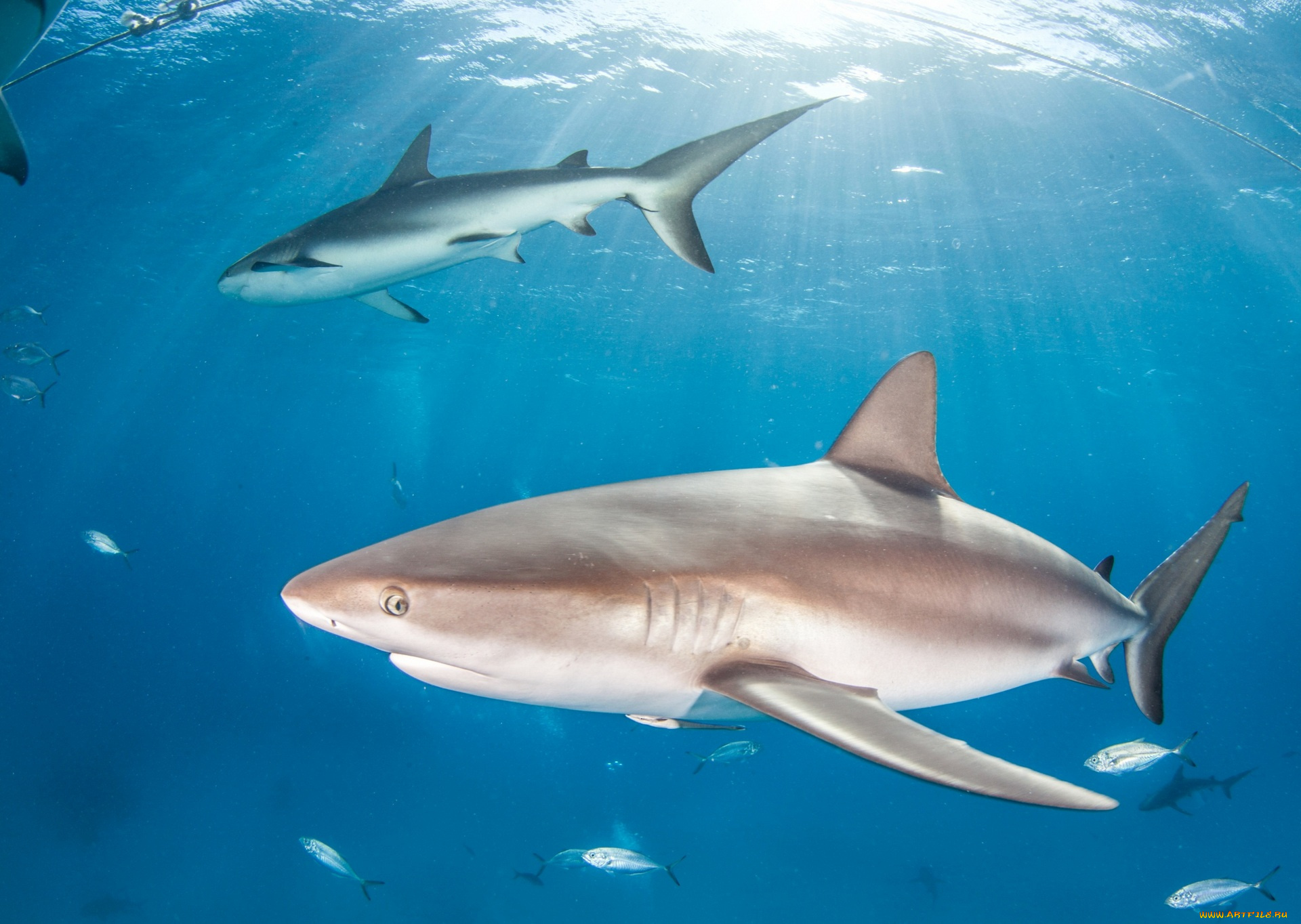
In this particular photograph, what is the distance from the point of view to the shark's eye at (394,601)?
161 cm

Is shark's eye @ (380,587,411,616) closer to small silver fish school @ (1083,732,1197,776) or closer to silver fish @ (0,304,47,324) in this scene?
small silver fish school @ (1083,732,1197,776)

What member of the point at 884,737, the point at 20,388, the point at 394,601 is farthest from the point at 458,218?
the point at 20,388

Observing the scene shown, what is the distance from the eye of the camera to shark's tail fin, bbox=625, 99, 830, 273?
377 cm

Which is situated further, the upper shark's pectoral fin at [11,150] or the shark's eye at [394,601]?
the upper shark's pectoral fin at [11,150]

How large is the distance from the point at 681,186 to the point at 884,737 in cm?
338

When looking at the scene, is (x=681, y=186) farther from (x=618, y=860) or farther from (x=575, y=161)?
(x=618, y=860)

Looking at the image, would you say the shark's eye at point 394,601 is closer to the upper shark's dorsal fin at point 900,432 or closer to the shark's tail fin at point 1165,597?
the upper shark's dorsal fin at point 900,432

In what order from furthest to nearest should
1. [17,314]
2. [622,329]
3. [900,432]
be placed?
[622,329], [17,314], [900,432]

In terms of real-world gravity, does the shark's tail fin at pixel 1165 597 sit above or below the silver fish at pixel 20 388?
above

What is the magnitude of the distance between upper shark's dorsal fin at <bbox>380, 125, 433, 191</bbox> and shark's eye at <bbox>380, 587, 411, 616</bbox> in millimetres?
4043

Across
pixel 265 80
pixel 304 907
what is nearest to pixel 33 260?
pixel 265 80

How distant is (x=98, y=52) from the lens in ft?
43.1

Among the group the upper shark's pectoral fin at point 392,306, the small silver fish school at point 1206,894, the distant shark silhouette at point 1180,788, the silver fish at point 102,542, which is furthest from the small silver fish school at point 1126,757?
the silver fish at point 102,542

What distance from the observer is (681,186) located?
3912 millimetres
